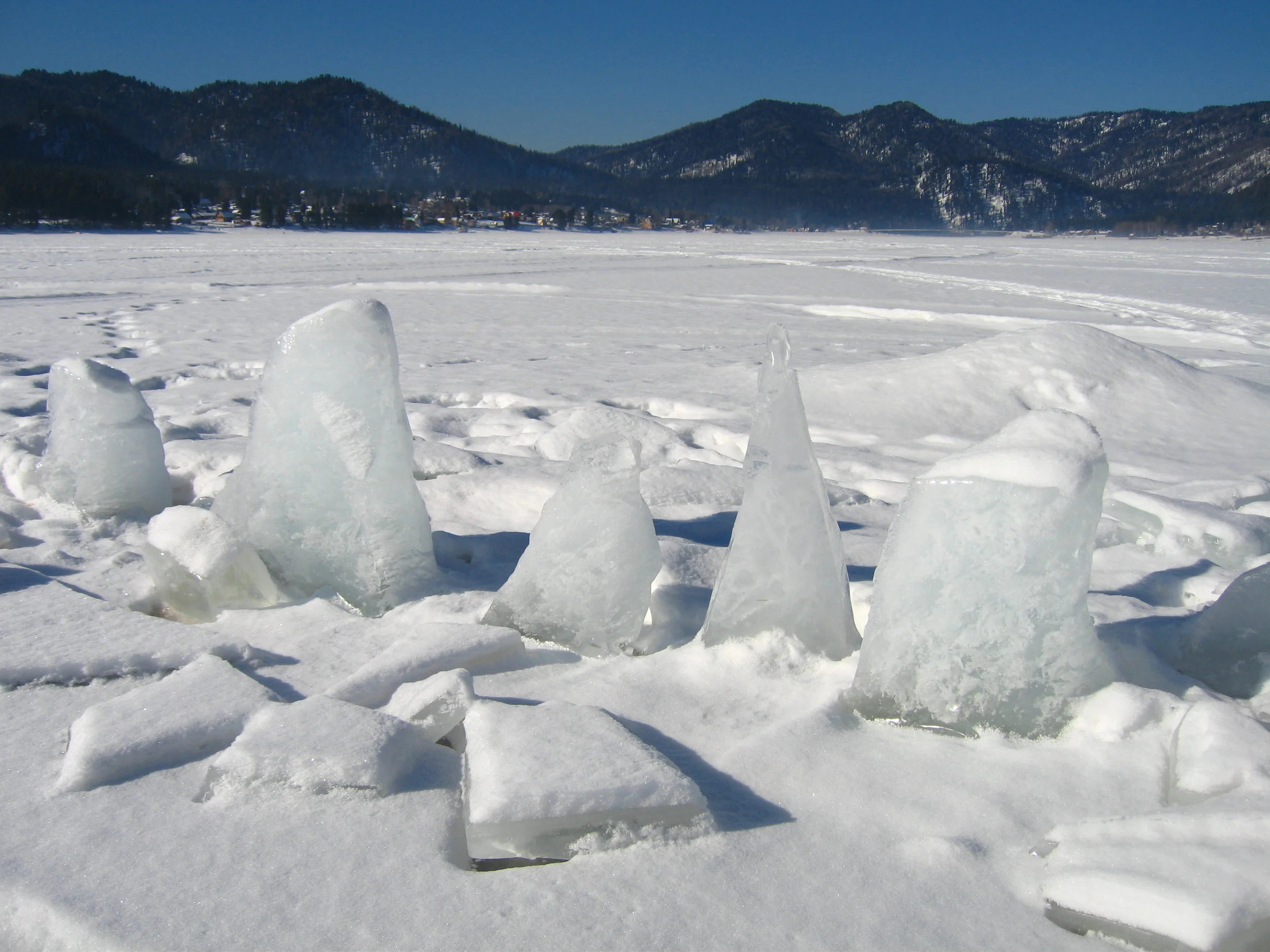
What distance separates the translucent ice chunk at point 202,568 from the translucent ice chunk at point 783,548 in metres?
1.28

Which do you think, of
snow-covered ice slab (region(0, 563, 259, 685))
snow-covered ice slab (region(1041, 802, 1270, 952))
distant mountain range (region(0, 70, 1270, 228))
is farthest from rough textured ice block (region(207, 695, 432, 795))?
distant mountain range (region(0, 70, 1270, 228))

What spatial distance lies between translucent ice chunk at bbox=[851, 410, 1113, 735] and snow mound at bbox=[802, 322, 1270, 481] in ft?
10.3

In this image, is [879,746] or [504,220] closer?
[879,746]

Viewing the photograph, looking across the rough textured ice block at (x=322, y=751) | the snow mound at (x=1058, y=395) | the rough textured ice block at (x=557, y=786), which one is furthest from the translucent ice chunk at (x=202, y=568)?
the snow mound at (x=1058, y=395)

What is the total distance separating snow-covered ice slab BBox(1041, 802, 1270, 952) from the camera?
3.79 ft

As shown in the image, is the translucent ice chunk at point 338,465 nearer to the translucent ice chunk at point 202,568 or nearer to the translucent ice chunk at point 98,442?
the translucent ice chunk at point 202,568

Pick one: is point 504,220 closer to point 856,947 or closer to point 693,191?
point 856,947

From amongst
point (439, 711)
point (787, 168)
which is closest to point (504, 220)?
point (439, 711)

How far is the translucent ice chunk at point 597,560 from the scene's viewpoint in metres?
2.17

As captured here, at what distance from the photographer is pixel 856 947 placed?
1223 mm

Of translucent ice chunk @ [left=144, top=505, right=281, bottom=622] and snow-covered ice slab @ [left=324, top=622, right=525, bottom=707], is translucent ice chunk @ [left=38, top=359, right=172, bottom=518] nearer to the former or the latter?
translucent ice chunk @ [left=144, top=505, right=281, bottom=622]

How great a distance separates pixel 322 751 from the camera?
153 centimetres

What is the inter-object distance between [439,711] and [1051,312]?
1219 centimetres

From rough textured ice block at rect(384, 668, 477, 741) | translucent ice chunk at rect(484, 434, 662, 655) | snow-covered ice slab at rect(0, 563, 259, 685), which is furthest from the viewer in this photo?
translucent ice chunk at rect(484, 434, 662, 655)
